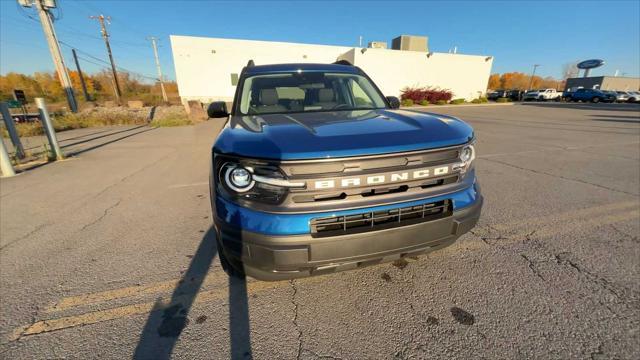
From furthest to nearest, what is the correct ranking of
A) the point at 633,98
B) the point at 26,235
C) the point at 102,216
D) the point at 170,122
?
the point at 633,98 → the point at 170,122 → the point at 102,216 → the point at 26,235

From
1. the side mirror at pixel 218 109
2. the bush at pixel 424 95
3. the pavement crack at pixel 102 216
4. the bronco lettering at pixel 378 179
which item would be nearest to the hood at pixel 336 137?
the bronco lettering at pixel 378 179

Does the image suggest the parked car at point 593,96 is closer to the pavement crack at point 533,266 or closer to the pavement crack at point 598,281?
the pavement crack at point 598,281

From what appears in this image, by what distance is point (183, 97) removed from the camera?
26609 mm

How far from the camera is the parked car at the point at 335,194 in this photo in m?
1.52

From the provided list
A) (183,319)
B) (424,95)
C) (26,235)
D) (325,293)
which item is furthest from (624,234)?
(424,95)

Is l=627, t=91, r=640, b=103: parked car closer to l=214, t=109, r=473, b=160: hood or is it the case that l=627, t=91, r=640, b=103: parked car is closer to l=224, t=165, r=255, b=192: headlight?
l=214, t=109, r=473, b=160: hood

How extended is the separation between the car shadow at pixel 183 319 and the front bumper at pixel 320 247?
424 mm

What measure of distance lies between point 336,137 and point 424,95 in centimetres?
3182

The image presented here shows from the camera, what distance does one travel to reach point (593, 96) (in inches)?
1262

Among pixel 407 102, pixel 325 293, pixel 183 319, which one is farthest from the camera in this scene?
pixel 407 102

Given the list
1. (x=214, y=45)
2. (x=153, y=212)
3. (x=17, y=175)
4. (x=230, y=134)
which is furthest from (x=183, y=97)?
(x=230, y=134)

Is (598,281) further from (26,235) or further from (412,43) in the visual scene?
(412,43)

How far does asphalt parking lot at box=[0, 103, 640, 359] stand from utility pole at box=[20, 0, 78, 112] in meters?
20.9

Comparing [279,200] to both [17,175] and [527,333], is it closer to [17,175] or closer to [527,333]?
[527,333]
